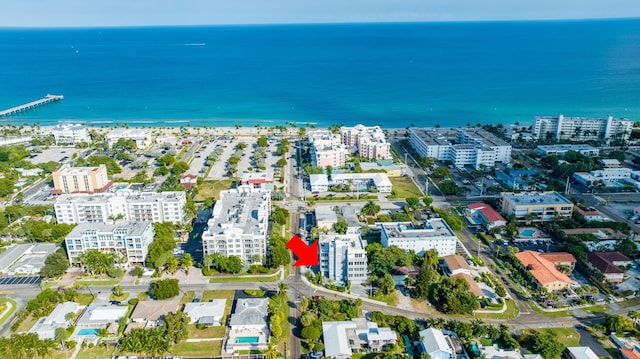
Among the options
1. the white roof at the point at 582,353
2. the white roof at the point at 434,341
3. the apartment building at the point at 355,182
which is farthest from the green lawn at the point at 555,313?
the apartment building at the point at 355,182

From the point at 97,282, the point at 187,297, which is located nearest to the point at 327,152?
the point at 187,297

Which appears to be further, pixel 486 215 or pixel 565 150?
pixel 565 150

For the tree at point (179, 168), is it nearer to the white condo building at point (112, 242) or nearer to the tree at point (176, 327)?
the white condo building at point (112, 242)

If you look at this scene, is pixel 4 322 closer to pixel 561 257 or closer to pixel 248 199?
pixel 248 199

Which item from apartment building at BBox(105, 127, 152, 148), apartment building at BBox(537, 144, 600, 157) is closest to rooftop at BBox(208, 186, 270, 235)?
apartment building at BBox(105, 127, 152, 148)

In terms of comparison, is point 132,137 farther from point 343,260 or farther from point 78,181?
point 343,260

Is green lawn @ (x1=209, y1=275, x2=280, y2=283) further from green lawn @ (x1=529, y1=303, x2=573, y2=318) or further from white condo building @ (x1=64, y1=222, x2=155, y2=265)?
green lawn @ (x1=529, y1=303, x2=573, y2=318)
